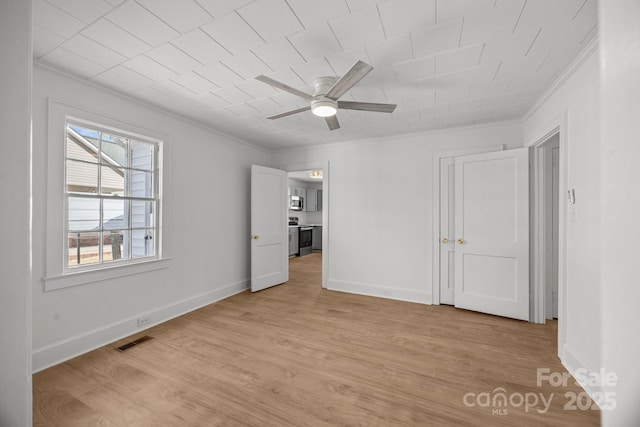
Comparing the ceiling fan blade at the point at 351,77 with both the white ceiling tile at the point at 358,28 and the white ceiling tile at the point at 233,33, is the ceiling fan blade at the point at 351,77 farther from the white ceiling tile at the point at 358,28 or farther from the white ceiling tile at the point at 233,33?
the white ceiling tile at the point at 233,33

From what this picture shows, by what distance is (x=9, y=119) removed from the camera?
0.47m

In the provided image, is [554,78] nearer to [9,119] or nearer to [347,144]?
[347,144]

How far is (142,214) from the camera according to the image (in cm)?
Answer: 303

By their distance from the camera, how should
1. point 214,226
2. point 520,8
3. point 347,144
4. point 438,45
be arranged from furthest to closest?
point 347,144, point 214,226, point 438,45, point 520,8

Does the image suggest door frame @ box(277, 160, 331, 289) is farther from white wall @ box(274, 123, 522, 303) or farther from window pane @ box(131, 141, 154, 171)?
window pane @ box(131, 141, 154, 171)

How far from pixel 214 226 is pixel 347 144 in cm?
237

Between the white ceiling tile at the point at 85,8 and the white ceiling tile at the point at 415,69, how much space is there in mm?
1949

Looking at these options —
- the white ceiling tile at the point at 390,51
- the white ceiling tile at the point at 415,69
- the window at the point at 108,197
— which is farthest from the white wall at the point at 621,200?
the window at the point at 108,197

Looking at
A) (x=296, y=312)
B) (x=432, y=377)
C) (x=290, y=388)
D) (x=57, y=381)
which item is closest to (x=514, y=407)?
(x=432, y=377)

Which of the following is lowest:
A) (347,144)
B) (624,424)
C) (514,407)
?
(514,407)

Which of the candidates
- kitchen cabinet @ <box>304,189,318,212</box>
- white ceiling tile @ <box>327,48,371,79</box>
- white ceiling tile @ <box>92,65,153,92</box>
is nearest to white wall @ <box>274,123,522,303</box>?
white ceiling tile @ <box>327,48,371,79</box>

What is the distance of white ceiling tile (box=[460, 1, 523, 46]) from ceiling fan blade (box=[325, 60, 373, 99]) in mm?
664

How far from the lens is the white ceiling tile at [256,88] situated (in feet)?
7.92

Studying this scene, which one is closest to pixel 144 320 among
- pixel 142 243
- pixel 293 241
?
pixel 142 243
